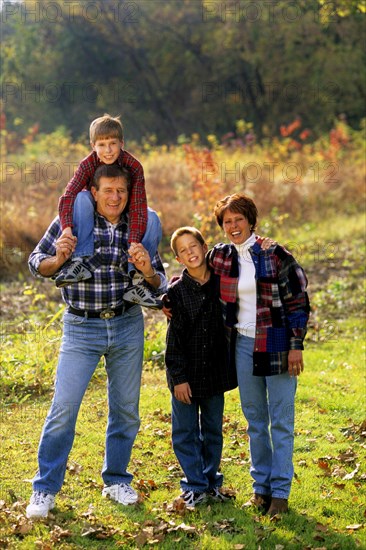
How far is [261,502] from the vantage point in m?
4.78

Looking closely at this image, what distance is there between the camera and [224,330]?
15.6ft

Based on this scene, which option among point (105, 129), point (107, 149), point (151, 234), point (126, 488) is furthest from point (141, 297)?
point (126, 488)

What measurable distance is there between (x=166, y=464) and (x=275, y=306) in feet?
5.87

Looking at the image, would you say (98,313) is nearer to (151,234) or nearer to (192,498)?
(151,234)

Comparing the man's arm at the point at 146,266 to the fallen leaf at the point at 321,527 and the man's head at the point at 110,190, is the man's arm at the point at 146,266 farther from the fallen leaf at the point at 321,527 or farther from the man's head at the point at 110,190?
the fallen leaf at the point at 321,527

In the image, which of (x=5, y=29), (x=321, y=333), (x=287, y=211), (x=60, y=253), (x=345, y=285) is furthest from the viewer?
(x=5, y=29)

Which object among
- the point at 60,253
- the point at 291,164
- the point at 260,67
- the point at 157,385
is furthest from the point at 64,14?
the point at 60,253

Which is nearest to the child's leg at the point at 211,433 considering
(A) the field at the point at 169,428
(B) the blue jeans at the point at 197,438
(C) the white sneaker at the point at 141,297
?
(B) the blue jeans at the point at 197,438

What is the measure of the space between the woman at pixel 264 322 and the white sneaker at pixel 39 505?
1239 mm

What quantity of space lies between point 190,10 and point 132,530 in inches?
1173

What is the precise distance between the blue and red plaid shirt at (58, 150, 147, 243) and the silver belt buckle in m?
0.42

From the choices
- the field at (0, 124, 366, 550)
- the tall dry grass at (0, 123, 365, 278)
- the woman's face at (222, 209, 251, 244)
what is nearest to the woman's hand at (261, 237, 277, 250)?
the woman's face at (222, 209, 251, 244)

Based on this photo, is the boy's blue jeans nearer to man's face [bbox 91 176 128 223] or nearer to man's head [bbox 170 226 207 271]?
man's face [bbox 91 176 128 223]

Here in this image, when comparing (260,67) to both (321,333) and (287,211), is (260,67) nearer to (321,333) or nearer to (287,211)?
(287,211)
